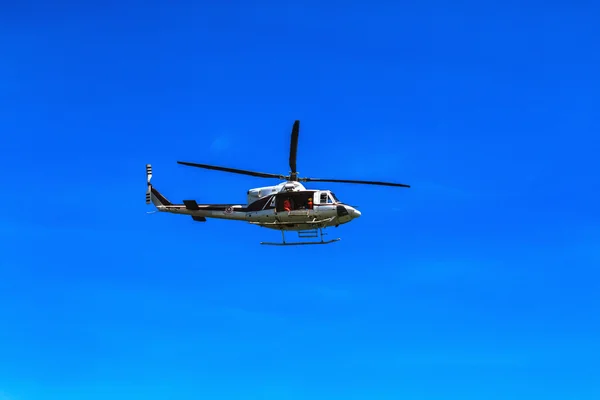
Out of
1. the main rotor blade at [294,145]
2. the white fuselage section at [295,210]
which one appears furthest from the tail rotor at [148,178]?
the main rotor blade at [294,145]

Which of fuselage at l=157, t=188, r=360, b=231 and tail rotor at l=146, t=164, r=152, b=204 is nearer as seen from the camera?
fuselage at l=157, t=188, r=360, b=231

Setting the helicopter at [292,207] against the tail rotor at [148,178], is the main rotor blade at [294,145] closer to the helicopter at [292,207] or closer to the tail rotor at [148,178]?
the helicopter at [292,207]

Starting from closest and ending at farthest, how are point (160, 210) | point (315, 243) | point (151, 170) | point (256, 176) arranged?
point (315, 243)
point (256, 176)
point (160, 210)
point (151, 170)

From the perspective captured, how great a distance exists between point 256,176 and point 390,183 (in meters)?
13.2

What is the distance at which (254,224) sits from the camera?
78938 millimetres

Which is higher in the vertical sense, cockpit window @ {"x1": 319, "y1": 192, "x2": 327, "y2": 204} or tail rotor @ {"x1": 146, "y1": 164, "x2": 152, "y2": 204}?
tail rotor @ {"x1": 146, "y1": 164, "x2": 152, "y2": 204}

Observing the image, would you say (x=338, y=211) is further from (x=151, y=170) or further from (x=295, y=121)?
(x=151, y=170)

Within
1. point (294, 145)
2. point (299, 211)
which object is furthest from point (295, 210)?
point (294, 145)

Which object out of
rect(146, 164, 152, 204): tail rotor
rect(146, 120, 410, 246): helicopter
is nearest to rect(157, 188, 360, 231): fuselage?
rect(146, 120, 410, 246): helicopter

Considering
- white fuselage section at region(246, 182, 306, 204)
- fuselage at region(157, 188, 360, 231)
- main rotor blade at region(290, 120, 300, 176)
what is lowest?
fuselage at region(157, 188, 360, 231)

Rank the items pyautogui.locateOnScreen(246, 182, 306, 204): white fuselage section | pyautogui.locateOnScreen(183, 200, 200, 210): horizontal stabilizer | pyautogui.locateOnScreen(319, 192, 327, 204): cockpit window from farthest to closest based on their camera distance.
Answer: pyautogui.locateOnScreen(183, 200, 200, 210): horizontal stabilizer → pyautogui.locateOnScreen(246, 182, 306, 204): white fuselage section → pyautogui.locateOnScreen(319, 192, 327, 204): cockpit window

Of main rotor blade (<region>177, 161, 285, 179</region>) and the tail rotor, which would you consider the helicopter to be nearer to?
main rotor blade (<region>177, 161, 285, 179</region>)

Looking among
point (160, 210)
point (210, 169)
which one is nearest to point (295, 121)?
point (210, 169)

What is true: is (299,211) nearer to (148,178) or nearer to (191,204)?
(191,204)
